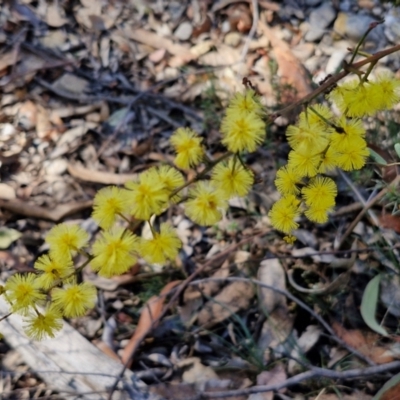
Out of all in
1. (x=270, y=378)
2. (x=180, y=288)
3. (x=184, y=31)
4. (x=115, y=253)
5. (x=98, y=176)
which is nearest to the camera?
(x=115, y=253)

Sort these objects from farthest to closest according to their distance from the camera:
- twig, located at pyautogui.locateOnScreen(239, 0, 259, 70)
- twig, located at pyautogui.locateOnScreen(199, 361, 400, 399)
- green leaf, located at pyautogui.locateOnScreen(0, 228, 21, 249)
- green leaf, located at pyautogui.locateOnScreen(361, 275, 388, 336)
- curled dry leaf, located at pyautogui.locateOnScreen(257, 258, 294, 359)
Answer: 1. twig, located at pyautogui.locateOnScreen(239, 0, 259, 70)
2. green leaf, located at pyautogui.locateOnScreen(0, 228, 21, 249)
3. curled dry leaf, located at pyautogui.locateOnScreen(257, 258, 294, 359)
4. green leaf, located at pyautogui.locateOnScreen(361, 275, 388, 336)
5. twig, located at pyautogui.locateOnScreen(199, 361, 400, 399)

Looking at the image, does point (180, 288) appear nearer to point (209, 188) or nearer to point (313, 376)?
point (313, 376)

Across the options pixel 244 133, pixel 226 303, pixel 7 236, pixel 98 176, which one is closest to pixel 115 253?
pixel 244 133

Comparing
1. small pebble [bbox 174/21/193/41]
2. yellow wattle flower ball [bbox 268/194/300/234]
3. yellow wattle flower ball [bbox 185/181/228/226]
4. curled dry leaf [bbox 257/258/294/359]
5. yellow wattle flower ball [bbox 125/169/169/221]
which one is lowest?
curled dry leaf [bbox 257/258/294/359]

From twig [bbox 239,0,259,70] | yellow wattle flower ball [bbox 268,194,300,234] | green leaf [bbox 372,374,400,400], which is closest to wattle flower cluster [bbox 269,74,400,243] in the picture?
yellow wattle flower ball [bbox 268,194,300,234]

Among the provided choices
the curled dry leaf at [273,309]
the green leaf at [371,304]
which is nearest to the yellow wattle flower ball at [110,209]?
the curled dry leaf at [273,309]

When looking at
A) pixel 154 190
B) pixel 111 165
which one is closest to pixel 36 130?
pixel 111 165

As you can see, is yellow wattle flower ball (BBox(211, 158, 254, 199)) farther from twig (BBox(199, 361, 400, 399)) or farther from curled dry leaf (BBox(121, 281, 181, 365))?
curled dry leaf (BBox(121, 281, 181, 365))
